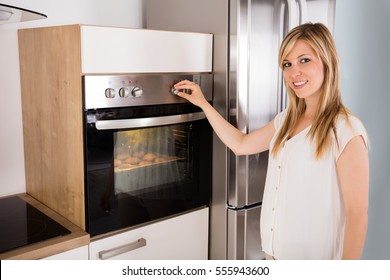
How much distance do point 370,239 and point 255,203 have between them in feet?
4.03

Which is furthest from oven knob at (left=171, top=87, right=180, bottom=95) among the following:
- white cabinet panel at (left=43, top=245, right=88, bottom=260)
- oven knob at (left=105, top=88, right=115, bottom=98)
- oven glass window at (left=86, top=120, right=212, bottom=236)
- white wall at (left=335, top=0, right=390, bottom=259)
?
white wall at (left=335, top=0, right=390, bottom=259)

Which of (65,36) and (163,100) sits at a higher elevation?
(65,36)

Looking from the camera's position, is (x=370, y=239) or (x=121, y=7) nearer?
(x=121, y=7)

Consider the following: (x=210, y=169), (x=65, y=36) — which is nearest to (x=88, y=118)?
(x=65, y=36)

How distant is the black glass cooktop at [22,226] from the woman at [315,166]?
72 centimetres

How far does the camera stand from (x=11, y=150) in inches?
74.5

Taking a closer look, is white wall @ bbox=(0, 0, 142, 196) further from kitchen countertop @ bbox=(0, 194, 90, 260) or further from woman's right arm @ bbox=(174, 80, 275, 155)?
woman's right arm @ bbox=(174, 80, 275, 155)

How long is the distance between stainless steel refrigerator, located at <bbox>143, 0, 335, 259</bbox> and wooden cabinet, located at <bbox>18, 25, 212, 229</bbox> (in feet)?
0.33

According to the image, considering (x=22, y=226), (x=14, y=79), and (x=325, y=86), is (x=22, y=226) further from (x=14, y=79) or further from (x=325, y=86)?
(x=325, y=86)

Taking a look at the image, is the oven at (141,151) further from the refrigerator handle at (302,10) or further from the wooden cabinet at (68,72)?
the refrigerator handle at (302,10)

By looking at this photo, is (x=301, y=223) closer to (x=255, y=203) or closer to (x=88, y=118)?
(x=255, y=203)

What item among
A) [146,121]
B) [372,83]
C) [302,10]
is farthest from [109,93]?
[372,83]

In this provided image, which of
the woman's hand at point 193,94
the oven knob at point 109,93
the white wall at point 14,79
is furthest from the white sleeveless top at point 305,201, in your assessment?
the white wall at point 14,79

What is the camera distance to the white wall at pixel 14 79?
182 cm
